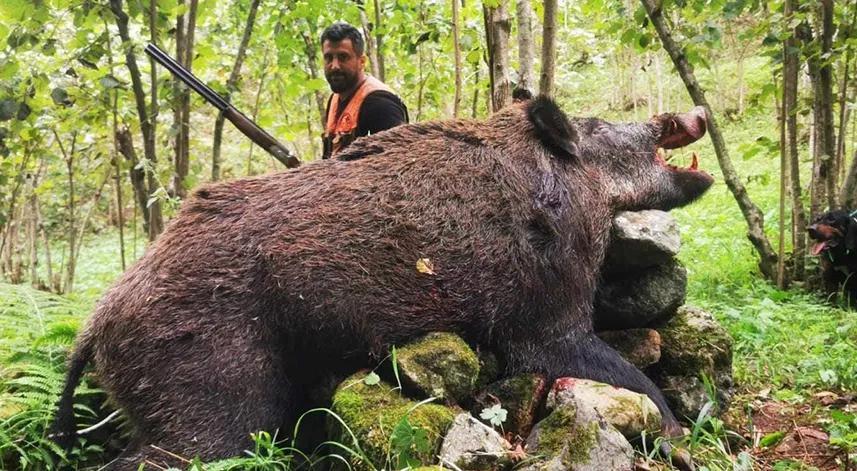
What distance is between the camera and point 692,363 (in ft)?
11.8

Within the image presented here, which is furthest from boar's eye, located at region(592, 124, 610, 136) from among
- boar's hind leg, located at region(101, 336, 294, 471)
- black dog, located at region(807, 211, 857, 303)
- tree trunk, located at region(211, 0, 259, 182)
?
black dog, located at region(807, 211, 857, 303)

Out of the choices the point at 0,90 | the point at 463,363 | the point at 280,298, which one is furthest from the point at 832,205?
the point at 0,90

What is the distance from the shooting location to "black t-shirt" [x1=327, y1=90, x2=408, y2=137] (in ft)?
15.6

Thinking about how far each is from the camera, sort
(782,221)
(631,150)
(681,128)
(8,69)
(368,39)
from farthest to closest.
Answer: (368,39)
(782,221)
(8,69)
(681,128)
(631,150)

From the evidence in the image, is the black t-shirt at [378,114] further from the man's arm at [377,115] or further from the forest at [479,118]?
the forest at [479,118]

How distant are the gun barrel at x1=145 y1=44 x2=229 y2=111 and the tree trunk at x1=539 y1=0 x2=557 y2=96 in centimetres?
251

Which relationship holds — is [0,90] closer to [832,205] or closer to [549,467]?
[549,467]

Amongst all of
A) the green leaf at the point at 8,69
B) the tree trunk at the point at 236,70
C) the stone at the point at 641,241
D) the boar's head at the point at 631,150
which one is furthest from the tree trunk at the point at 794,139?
the green leaf at the point at 8,69

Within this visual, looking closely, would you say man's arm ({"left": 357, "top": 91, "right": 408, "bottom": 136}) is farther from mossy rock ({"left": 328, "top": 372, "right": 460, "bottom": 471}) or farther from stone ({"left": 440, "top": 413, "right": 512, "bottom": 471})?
stone ({"left": 440, "top": 413, "right": 512, "bottom": 471})

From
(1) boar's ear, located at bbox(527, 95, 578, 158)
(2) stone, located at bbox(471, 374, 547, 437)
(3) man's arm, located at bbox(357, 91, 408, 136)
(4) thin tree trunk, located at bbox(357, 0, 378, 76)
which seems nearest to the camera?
(2) stone, located at bbox(471, 374, 547, 437)

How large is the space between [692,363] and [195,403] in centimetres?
259

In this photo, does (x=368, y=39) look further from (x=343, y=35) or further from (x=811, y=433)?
(x=811, y=433)

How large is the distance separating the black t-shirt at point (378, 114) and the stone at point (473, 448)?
8.70ft

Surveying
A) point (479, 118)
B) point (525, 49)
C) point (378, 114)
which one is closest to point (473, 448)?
point (378, 114)
